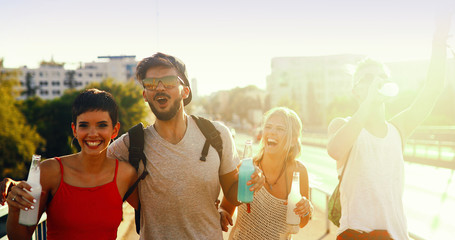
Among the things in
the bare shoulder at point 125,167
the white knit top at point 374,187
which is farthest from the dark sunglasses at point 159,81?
the white knit top at point 374,187

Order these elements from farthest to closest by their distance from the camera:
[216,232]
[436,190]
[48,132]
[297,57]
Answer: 1. [297,57]
2. [48,132]
3. [436,190]
4. [216,232]

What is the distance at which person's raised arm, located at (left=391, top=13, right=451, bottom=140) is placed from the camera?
272 centimetres

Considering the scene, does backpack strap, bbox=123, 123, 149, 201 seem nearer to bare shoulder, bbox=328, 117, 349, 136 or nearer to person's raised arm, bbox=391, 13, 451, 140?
bare shoulder, bbox=328, 117, 349, 136

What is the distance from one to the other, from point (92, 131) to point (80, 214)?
496 mm

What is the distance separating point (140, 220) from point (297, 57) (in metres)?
130

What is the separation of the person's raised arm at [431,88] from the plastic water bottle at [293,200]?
2.71ft

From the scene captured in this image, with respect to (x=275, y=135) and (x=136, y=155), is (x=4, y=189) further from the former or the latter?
(x=275, y=135)

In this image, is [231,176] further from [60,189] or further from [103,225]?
[60,189]

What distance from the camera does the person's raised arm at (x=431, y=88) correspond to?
2.72m

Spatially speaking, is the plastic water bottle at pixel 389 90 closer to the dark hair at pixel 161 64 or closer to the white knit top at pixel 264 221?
the white knit top at pixel 264 221

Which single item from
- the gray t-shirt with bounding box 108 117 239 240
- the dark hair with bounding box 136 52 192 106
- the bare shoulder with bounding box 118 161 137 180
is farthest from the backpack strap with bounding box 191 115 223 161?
the bare shoulder with bounding box 118 161 137 180

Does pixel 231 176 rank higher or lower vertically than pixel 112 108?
lower

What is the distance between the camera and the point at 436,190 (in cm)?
1347

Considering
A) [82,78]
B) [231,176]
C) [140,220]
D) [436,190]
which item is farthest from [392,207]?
[82,78]
